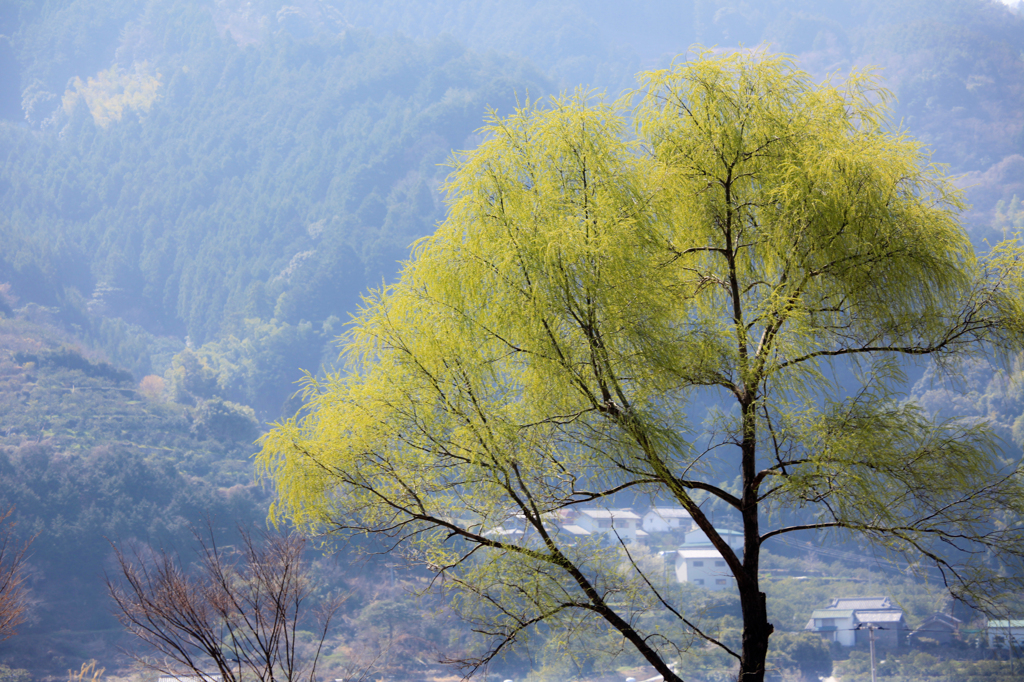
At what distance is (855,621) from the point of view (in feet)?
118

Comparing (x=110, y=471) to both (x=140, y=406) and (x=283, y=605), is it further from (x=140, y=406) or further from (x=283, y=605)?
(x=283, y=605)

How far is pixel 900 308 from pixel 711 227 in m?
0.83

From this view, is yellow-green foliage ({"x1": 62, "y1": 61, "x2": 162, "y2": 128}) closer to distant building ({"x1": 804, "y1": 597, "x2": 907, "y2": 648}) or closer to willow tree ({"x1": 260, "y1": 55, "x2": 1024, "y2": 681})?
distant building ({"x1": 804, "y1": 597, "x2": 907, "y2": 648})

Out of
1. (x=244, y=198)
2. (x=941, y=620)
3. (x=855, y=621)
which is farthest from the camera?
(x=244, y=198)

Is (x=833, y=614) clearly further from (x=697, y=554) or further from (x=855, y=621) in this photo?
(x=697, y=554)

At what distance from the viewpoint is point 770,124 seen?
341 cm

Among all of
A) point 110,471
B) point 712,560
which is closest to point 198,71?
point 110,471

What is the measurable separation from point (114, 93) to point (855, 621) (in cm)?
8201

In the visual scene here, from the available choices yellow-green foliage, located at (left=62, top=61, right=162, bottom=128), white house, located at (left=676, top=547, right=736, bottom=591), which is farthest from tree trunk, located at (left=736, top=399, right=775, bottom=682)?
yellow-green foliage, located at (left=62, top=61, right=162, bottom=128)

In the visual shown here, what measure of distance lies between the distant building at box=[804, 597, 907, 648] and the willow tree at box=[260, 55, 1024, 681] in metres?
36.3

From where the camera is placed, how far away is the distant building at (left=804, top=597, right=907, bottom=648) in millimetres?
36094

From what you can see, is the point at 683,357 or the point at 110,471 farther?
the point at 110,471

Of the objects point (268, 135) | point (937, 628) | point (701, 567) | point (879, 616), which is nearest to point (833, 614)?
point (879, 616)

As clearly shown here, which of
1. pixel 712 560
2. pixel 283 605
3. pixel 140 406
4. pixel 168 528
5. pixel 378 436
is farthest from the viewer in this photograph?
pixel 140 406
